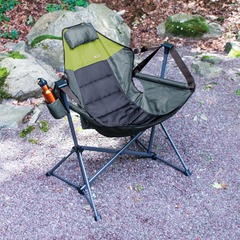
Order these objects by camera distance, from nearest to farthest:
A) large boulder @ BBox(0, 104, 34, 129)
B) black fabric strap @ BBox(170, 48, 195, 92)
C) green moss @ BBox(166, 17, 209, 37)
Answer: black fabric strap @ BBox(170, 48, 195, 92) → large boulder @ BBox(0, 104, 34, 129) → green moss @ BBox(166, 17, 209, 37)

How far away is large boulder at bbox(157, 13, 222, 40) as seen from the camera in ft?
13.8

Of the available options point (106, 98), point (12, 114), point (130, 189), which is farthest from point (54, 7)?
point (130, 189)

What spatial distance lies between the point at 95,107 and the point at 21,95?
52.7 inches

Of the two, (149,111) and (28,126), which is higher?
(149,111)

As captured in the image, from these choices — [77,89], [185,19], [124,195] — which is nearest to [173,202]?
[124,195]

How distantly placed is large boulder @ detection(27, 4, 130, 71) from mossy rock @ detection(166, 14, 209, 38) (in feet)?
3.05

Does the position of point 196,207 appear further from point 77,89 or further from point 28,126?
point 28,126

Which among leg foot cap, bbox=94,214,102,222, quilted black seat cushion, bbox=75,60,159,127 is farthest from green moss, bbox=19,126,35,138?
leg foot cap, bbox=94,214,102,222

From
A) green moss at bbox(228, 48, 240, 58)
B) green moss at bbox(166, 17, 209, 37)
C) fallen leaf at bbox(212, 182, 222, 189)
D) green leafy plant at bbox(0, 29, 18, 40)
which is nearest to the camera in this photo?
fallen leaf at bbox(212, 182, 222, 189)

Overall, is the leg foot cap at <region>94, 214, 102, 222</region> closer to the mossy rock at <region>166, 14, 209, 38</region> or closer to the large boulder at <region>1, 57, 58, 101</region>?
the large boulder at <region>1, 57, 58, 101</region>

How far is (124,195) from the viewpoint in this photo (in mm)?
1642

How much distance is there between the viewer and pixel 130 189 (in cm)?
169

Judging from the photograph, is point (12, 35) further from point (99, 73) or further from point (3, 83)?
point (99, 73)

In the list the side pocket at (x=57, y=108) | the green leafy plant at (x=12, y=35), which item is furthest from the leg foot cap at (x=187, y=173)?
the green leafy plant at (x=12, y=35)
